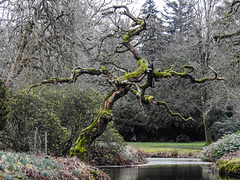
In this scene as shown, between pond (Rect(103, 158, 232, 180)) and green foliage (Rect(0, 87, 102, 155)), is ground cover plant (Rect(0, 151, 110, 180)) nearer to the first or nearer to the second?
green foliage (Rect(0, 87, 102, 155))

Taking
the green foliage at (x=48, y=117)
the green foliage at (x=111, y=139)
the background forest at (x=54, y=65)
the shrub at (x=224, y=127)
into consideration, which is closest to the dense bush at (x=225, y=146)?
the background forest at (x=54, y=65)

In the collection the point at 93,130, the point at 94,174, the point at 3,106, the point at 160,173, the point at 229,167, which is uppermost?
the point at 3,106

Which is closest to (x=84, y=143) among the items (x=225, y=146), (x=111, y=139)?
(x=111, y=139)

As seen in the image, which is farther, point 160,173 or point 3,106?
point 160,173

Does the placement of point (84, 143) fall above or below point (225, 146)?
above

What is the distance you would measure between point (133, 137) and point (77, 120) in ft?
71.9

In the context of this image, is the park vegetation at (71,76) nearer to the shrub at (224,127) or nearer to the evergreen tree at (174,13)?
the shrub at (224,127)

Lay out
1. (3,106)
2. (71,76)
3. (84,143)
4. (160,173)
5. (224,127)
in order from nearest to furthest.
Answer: (3,106)
(84,143)
(71,76)
(160,173)
(224,127)

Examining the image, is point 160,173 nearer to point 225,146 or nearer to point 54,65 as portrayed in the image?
point 225,146

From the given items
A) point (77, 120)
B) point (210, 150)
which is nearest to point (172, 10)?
point (210, 150)

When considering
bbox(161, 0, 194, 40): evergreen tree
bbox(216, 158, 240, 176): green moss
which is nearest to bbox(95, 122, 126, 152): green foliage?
bbox(216, 158, 240, 176): green moss

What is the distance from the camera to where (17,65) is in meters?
11.0

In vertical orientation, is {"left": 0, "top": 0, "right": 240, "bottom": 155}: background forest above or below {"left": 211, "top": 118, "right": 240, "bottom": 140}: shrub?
above

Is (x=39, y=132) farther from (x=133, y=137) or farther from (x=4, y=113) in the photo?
(x=133, y=137)
